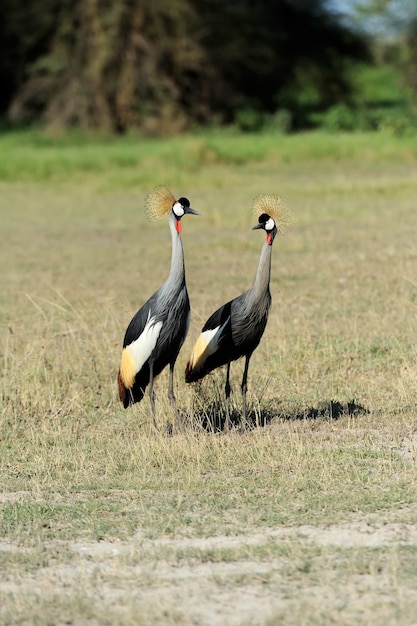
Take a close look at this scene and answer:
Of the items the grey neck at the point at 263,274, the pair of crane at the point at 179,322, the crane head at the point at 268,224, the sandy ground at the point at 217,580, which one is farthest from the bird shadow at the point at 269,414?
the sandy ground at the point at 217,580

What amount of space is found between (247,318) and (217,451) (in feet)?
2.61

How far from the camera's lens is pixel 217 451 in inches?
243

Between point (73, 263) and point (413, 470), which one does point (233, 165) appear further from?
point (413, 470)

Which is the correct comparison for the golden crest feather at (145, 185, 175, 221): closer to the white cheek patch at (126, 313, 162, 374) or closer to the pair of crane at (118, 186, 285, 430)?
the pair of crane at (118, 186, 285, 430)

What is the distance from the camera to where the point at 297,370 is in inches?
312

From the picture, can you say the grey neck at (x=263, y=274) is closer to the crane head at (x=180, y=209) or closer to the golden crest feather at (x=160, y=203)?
the crane head at (x=180, y=209)

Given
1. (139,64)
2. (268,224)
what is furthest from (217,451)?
(139,64)

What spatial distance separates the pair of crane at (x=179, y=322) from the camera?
641 centimetres

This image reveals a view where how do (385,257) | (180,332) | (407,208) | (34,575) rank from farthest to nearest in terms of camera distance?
(407,208) < (385,257) < (180,332) < (34,575)

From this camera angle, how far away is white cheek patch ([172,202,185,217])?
6523mm

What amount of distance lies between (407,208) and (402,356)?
375 inches

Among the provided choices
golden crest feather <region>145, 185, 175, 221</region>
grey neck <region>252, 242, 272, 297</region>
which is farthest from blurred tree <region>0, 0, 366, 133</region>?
grey neck <region>252, 242, 272, 297</region>

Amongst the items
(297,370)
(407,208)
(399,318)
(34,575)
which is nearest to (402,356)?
(297,370)

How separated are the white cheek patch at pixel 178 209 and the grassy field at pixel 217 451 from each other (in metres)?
1.22
